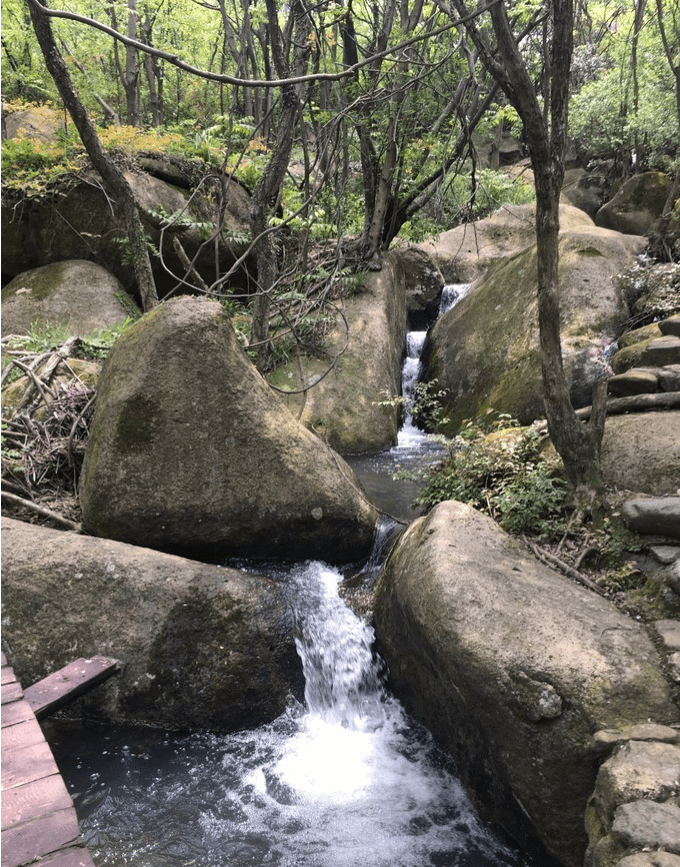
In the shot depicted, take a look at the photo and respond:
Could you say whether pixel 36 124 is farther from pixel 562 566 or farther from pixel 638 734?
pixel 638 734

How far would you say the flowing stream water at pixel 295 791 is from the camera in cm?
331

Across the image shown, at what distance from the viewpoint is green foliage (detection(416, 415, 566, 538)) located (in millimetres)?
4770

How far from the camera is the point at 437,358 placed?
998cm

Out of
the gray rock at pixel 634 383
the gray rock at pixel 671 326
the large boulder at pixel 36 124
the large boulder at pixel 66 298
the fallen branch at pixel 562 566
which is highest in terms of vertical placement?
the large boulder at pixel 36 124

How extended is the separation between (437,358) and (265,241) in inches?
145

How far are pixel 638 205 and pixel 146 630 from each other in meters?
13.7

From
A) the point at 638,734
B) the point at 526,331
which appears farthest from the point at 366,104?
the point at 638,734

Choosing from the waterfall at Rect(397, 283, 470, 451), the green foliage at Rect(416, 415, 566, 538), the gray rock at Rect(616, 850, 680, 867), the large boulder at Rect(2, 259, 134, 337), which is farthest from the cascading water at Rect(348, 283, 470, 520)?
the large boulder at Rect(2, 259, 134, 337)

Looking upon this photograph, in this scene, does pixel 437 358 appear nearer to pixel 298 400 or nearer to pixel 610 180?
pixel 298 400

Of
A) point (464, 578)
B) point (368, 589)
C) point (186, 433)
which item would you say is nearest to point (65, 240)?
point (186, 433)

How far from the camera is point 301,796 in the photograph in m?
3.73

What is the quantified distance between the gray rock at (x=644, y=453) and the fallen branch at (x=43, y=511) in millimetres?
4392

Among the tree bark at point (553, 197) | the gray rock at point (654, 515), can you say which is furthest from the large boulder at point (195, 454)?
the gray rock at point (654, 515)

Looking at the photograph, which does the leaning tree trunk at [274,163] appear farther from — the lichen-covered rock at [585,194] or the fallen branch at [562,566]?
the lichen-covered rock at [585,194]
